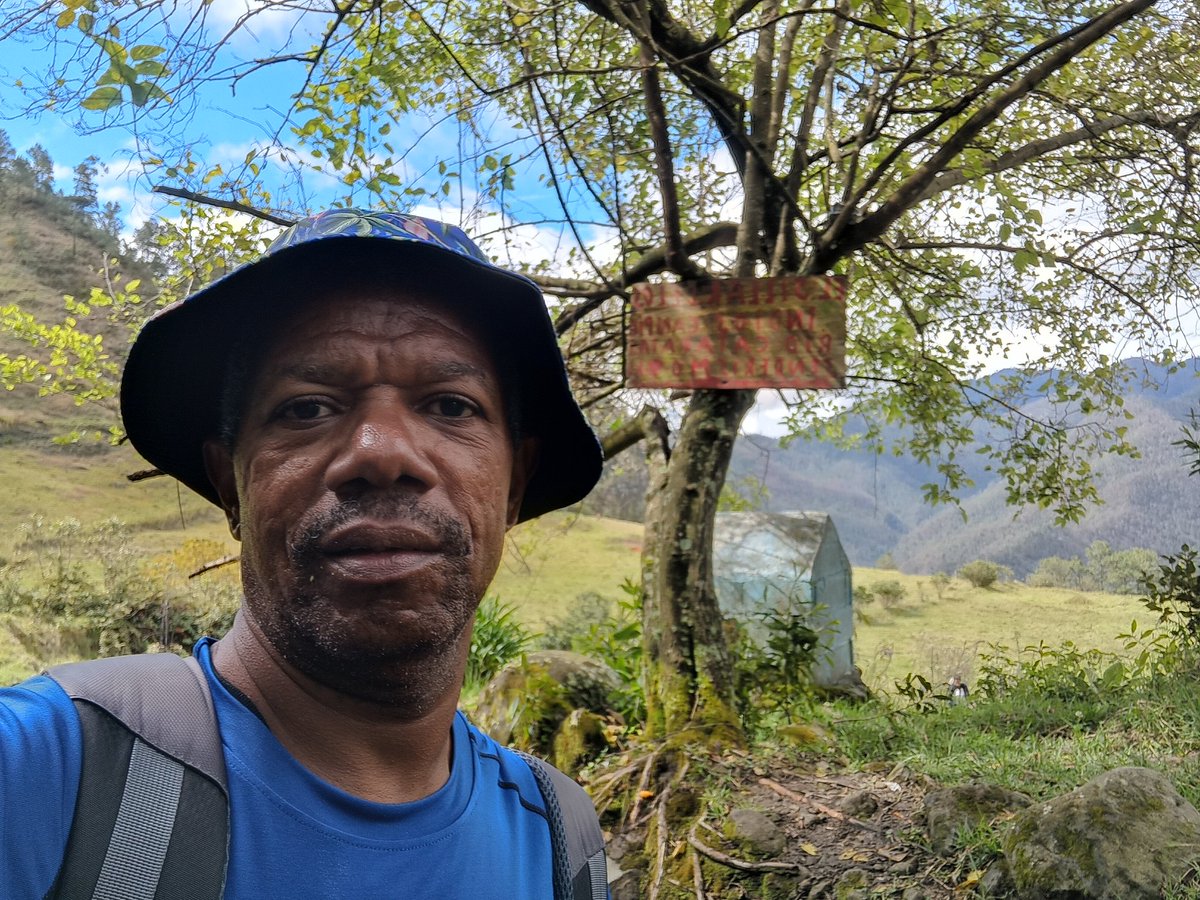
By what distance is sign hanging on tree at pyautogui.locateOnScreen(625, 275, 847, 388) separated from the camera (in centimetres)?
376

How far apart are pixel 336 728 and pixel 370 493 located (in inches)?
11.8

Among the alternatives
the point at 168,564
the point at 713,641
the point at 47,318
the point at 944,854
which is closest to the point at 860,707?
the point at 713,641

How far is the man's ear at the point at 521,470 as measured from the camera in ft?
4.37

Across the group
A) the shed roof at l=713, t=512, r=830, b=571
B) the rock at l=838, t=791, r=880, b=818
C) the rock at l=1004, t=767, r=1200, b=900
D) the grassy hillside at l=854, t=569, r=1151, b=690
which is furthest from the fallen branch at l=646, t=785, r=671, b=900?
the shed roof at l=713, t=512, r=830, b=571

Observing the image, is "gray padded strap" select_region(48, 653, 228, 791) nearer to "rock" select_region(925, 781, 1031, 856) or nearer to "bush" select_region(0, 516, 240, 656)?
"rock" select_region(925, 781, 1031, 856)

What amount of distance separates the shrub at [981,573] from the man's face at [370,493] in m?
10.3

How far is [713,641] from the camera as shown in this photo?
4.53 m

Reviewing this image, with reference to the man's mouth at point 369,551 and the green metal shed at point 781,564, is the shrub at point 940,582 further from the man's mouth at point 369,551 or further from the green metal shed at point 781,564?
the man's mouth at point 369,551

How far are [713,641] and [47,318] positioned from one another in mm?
4833

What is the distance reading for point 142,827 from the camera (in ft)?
A: 2.65

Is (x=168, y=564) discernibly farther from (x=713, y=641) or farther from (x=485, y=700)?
(x=713, y=641)

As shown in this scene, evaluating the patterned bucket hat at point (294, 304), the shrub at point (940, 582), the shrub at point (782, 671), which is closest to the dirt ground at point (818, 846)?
the shrub at point (782, 671)

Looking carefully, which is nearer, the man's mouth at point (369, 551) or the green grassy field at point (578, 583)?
the man's mouth at point (369, 551)

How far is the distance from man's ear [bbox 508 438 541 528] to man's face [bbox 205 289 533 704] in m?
0.17
